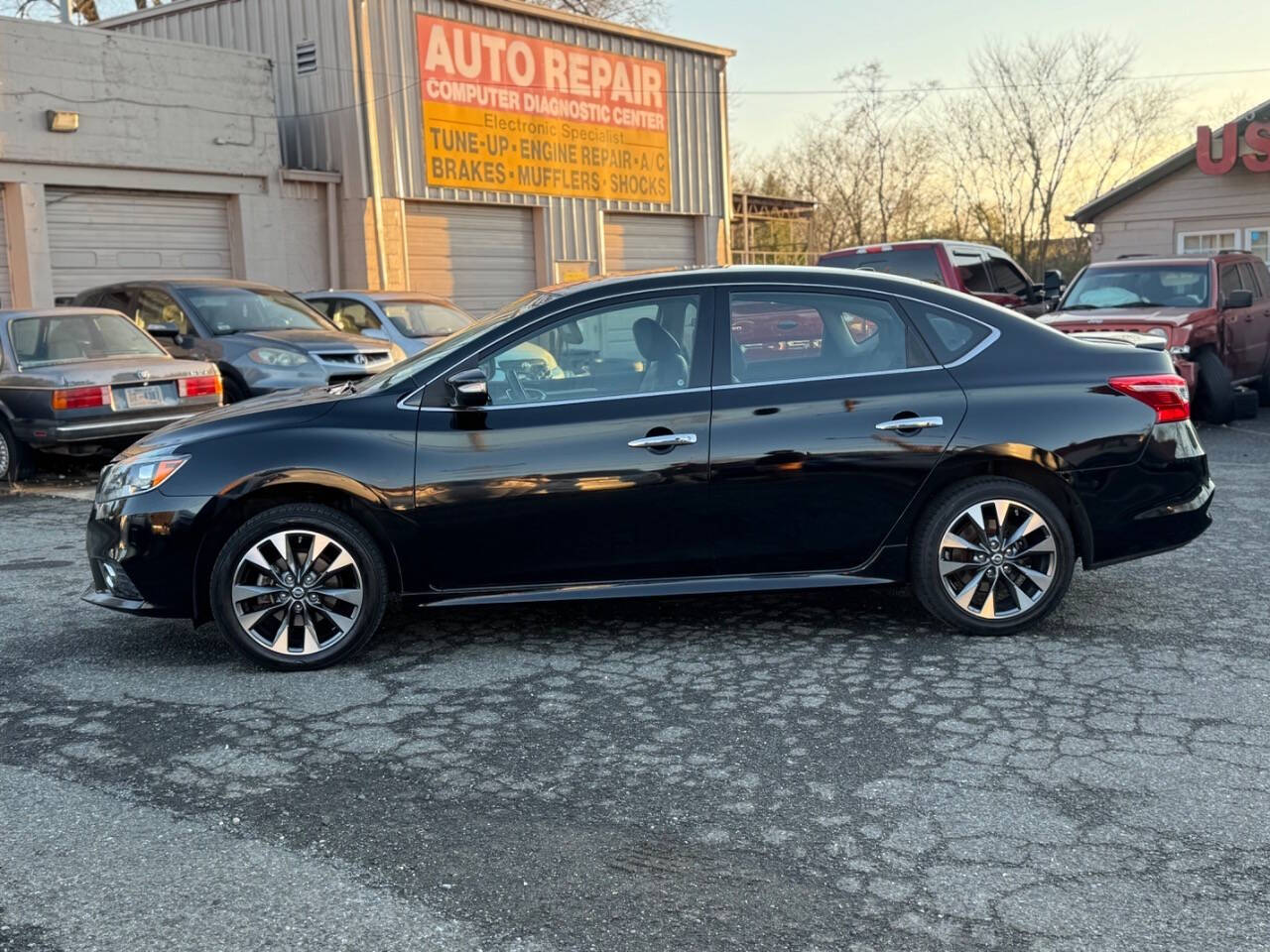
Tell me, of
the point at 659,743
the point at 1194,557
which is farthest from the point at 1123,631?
the point at 659,743

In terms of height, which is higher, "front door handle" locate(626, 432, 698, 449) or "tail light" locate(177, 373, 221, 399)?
"tail light" locate(177, 373, 221, 399)

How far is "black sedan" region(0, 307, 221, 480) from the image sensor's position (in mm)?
10570

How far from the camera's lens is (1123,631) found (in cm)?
562

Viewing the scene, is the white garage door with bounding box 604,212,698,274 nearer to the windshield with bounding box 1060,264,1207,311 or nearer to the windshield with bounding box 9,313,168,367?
the windshield with bounding box 1060,264,1207,311

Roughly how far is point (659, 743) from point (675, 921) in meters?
1.20

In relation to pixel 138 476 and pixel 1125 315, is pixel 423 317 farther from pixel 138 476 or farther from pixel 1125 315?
pixel 138 476

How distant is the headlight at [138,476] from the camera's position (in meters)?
5.32

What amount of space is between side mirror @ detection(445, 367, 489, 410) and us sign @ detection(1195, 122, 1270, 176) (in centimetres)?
2297

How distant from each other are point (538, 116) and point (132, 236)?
779cm

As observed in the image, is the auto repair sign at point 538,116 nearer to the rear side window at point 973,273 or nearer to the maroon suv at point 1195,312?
the rear side window at point 973,273

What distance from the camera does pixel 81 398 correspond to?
1059 cm

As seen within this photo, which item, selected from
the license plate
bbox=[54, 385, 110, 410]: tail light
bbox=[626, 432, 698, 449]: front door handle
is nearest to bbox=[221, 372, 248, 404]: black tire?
the license plate

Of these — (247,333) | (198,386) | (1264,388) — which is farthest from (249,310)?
(1264,388)

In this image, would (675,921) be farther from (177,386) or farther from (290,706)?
(177,386)
